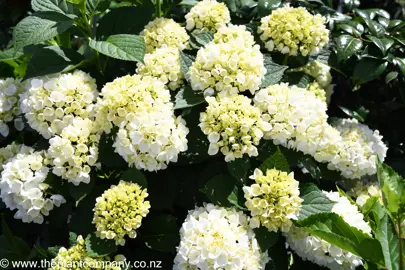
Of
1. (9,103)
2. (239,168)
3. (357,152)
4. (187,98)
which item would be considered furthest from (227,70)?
(9,103)

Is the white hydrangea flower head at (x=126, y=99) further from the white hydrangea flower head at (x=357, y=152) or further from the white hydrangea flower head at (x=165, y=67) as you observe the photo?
the white hydrangea flower head at (x=357, y=152)

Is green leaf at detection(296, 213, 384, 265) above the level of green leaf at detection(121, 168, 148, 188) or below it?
above

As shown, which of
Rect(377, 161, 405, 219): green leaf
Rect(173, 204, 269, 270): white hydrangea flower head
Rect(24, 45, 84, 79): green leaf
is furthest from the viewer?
Rect(24, 45, 84, 79): green leaf

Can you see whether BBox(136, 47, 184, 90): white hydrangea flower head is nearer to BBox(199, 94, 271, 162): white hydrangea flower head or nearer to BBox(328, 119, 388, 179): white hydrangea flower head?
BBox(199, 94, 271, 162): white hydrangea flower head

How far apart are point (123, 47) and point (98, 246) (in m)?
0.69

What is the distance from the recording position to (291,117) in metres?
1.61

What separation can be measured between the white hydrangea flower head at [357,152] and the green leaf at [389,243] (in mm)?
555

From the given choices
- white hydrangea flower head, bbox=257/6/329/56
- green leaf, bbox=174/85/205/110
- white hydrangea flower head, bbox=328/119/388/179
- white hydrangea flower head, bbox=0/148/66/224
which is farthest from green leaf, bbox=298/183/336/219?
white hydrangea flower head, bbox=0/148/66/224

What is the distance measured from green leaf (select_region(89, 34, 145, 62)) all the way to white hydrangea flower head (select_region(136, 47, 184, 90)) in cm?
5

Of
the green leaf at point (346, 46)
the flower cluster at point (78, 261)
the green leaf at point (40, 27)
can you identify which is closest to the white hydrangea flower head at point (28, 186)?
the flower cluster at point (78, 261)

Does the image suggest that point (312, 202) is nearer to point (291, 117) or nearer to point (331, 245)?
point (331, 245)

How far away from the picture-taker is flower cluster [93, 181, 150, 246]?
1.49 meters

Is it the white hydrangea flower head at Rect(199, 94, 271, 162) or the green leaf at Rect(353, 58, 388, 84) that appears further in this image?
the green leaf at Rect(353, 58, 388, 84)

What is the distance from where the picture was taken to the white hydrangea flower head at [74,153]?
5.37 feet
